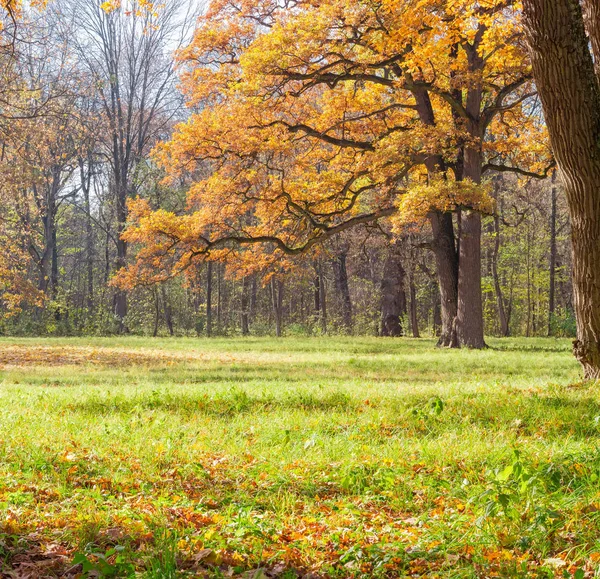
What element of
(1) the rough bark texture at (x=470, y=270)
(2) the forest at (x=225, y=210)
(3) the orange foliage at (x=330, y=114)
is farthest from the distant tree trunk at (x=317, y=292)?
(1) the rough bark texture at (x=470, y=270)

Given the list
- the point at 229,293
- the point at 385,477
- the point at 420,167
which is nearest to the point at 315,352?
the point at 420,167

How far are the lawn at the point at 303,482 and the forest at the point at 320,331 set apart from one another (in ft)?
0.08

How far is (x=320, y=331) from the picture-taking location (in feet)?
102

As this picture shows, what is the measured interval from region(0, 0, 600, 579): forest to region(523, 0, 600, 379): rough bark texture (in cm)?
3

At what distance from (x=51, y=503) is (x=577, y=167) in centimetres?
666

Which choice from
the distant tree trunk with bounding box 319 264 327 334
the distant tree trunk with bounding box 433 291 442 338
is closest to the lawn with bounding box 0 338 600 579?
the distant tree trunk with bounding box 319 264 327 334

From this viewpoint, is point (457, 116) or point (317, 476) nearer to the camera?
point (317, 476)

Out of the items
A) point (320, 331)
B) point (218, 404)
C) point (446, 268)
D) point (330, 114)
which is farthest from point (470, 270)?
point (320, 331)

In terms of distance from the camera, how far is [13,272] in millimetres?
22281

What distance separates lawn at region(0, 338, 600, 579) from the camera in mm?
3658

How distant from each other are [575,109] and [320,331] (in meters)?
24.1

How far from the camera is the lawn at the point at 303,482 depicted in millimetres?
3658

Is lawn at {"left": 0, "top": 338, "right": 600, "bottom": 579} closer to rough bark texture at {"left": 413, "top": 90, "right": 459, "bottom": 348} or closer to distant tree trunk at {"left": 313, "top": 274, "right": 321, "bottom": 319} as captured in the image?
rough bark texture at {"left": 413, "top": 90, "right": 459, "bottom": 348}

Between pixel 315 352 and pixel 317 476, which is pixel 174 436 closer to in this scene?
pixel 317 476
